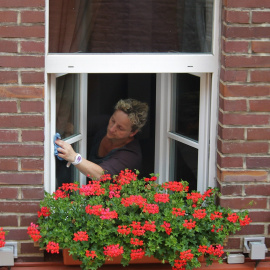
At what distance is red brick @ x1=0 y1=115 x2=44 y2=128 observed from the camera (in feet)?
12.9

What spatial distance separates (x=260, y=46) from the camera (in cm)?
395

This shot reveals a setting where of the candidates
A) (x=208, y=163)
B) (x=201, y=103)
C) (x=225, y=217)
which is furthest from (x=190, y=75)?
(x=225, y=217)

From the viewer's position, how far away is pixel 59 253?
4145mm

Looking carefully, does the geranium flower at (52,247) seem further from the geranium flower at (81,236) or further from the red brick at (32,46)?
A: the red brick at (32,46)

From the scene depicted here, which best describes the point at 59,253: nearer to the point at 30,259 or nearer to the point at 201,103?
the point at 30,259

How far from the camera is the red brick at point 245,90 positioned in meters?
3.98

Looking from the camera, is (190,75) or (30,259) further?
(190,75)

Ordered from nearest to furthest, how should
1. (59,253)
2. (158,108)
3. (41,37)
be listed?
1. (41,37)
2. (59,253)
3. (158,108)

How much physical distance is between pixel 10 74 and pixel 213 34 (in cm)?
109

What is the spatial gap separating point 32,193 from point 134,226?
60 cm

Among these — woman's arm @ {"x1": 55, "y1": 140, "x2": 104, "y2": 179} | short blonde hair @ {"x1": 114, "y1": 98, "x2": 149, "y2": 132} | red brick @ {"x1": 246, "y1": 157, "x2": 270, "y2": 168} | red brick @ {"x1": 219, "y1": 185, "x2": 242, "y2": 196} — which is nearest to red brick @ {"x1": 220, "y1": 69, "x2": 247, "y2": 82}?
red brick @ {"x1": 246, "y1": 157, "x2": 270, "y2": 168}

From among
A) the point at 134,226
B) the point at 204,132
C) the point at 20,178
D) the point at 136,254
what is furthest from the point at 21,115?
the point at 204,132

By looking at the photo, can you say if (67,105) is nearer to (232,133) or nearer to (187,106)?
(187,106)

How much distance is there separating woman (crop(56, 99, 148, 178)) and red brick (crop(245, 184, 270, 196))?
0.98 metres
